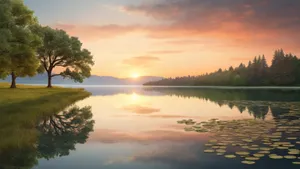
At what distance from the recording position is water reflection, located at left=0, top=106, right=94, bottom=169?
46.6 feet

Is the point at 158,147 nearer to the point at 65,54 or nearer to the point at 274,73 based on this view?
the point at 65,54

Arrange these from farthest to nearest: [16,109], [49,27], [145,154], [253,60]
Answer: [253,60]
[49,27]
[16,109]
[145,154]

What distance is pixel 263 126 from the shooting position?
2306 centimetres

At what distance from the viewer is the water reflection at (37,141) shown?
1420 cm

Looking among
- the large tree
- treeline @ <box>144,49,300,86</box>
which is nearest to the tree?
the large tree

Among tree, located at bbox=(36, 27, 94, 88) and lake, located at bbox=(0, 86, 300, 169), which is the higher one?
tree, located at bbox=(36, 27, 94, 88)

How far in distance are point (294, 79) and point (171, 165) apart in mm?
161744

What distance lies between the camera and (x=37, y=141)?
1844 cm

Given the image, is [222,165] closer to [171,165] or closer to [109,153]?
[171,165]

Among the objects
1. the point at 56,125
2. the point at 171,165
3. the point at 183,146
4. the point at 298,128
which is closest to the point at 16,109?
the point at 56,125

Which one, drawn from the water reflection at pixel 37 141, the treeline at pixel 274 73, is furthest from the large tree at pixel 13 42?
the treeline at pixel 274 73

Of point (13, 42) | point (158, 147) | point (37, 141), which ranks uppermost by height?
point (13, 42)

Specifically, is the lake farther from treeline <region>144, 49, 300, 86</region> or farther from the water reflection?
treeline <region>144, 49, 300, 86</region>

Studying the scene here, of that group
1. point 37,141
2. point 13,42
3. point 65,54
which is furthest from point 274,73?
point 37,141
